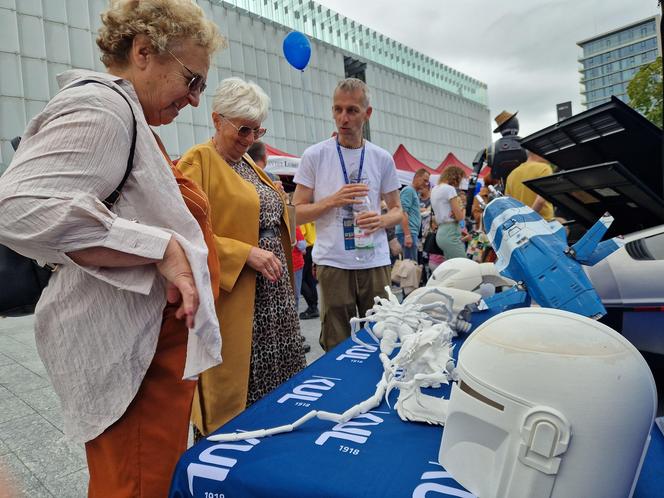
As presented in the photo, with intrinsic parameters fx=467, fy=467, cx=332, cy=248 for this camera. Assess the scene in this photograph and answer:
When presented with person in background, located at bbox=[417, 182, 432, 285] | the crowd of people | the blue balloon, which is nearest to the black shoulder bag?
the crowd of people

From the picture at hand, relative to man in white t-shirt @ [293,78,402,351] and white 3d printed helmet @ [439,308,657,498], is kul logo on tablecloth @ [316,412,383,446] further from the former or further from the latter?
man in white t-shirt @ [293,78,402,351]

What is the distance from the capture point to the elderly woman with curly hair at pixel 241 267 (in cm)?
170

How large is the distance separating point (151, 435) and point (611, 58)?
88.7 meters

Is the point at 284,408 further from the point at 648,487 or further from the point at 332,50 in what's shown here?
the point at 332,50

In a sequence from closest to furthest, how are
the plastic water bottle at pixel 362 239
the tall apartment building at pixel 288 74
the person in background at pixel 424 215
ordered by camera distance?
the plastic water bottle at pixel 362 239 → the person in background at pixel 424 215 → the tall apartment building at pixel 288 74

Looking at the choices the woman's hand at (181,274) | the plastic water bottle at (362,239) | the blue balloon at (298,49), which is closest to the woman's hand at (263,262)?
the plastic water bottle at (362,239)

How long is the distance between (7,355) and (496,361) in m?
4.57

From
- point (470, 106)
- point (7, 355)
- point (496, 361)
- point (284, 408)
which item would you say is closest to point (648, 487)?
point (496, 361)

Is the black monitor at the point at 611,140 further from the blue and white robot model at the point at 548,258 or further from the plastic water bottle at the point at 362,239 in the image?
the plastic water bottle at the point at 362,239

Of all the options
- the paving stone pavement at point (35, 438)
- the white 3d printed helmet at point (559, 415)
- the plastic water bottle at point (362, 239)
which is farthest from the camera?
the plastic water bottle at point (362, 239)

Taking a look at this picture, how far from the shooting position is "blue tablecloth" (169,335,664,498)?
77 cm

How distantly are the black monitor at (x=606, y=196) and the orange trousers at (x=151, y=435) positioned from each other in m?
1.69

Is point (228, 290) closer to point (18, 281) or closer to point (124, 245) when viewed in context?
point (18, 281)

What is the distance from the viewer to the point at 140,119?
100cm
